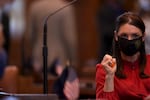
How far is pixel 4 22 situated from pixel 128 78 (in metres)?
3.41

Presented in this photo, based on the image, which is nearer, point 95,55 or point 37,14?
point 37,14

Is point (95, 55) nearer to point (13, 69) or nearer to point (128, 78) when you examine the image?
point (13, 69)

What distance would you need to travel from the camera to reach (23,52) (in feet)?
23.1

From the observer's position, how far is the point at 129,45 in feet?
11.2

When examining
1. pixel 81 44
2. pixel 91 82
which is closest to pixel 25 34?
pixel 81 44

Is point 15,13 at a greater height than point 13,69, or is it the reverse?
point 15,13

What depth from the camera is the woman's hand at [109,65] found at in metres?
3.19

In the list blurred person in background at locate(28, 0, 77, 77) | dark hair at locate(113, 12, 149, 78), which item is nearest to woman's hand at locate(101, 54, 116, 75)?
dark hair at locate(113, 12, 149, 78)

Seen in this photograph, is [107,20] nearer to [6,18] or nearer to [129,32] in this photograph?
[6,18]

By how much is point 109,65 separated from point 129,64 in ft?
0.92

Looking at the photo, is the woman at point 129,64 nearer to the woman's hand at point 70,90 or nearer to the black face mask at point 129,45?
the black face mask at point 129,45

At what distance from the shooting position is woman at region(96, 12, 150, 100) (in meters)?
3.35

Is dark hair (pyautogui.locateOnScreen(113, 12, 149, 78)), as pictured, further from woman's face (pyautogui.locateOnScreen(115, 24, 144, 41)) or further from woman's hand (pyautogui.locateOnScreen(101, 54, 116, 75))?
woman's hand (pyautogui.locateOnScreen(101, 54, 116, 75))

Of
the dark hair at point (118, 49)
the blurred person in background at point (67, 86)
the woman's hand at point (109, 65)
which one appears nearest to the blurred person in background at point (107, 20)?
the blurred person in background at point (67, 86)
